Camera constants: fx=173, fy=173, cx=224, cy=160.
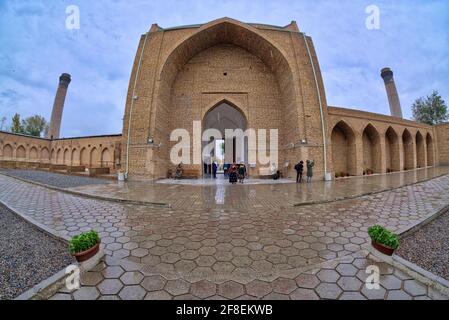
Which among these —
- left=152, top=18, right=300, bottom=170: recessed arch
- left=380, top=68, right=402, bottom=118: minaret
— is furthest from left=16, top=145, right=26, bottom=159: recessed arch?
left=380, top=68, right=402, bottom=118: minaret

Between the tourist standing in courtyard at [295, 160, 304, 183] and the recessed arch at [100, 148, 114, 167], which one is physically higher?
the recessed arch at [100, 148, 114, 167]

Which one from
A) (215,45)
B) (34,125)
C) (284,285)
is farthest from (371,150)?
(34,125)

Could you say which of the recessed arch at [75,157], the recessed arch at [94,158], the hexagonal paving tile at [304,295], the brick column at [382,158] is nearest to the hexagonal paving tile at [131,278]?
the hexagonal paving tile at [304,295]

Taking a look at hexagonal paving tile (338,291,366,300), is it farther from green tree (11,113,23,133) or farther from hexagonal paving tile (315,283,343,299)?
green tree (11,113,23,133)

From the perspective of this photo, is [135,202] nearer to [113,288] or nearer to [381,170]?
[113,288]

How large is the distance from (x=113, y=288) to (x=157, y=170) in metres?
10.3

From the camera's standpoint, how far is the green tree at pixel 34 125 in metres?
33.8

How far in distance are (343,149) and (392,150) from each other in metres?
7.47

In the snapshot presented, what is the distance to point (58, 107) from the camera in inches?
1270

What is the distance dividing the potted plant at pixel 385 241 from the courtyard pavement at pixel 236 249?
19 cm

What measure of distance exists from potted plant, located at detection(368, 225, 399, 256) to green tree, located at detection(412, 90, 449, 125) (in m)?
37.3

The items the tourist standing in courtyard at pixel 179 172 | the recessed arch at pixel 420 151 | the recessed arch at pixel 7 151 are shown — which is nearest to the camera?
the tourist standing in courtyard at pixel 179 172

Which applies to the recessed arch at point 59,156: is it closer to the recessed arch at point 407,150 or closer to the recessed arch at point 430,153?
the recessed arch at point 407,150

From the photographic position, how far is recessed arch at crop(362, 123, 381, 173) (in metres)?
15.8
